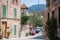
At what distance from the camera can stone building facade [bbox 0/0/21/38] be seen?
80.5 feet

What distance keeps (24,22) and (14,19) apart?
12.0ft

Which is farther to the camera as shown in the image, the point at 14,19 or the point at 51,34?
the point at 14,19

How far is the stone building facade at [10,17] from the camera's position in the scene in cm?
2455

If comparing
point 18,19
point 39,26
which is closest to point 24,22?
point 18,19

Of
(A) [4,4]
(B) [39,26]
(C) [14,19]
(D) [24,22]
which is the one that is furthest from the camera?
(B) [39,26]

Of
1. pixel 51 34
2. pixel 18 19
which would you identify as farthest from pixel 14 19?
pixel 51 34

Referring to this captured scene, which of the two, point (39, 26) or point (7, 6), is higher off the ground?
point (7, 6)

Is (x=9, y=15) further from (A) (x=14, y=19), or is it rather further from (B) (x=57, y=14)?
(B) (x=57, y=14)

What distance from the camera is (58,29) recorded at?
15.0 m

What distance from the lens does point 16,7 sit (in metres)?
27.6

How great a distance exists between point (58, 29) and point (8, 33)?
36.7 feet

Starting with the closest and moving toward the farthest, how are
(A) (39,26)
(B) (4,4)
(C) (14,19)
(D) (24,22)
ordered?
A: (B) (4,4), (C) (14,19), (D) (24,22), (A) (39,26)

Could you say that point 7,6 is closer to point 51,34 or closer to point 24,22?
point 24,22

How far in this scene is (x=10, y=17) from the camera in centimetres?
2589
